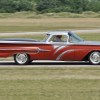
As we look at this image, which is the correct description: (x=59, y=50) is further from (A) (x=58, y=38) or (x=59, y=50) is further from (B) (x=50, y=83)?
(B) (x=50, y=83)

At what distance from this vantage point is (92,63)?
18484 mm

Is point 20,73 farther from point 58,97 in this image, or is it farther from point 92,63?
point 58,97

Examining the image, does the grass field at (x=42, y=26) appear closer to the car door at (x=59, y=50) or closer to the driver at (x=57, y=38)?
the driver at (x=57, y=38)

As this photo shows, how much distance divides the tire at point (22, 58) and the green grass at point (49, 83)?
5.68 ft

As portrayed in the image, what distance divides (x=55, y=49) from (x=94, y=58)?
1.55 meters

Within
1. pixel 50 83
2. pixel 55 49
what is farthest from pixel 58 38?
pixel 50 83

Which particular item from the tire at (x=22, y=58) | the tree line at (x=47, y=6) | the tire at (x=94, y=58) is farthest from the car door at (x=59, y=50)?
the tree line at (x=47, y=6)

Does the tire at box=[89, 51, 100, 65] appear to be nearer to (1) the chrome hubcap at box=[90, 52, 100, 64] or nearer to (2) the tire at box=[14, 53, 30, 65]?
(1) the chrome hubcap at box=[90, 52, 100, 64]

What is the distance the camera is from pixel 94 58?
60.7 feet

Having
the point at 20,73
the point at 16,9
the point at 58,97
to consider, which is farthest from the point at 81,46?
the point at 16,9

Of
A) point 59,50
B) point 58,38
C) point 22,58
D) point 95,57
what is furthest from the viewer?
point 22,58

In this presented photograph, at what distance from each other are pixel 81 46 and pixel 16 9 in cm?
10757

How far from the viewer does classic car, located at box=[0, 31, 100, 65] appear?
1834cm

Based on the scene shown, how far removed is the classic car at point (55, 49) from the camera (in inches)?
722
